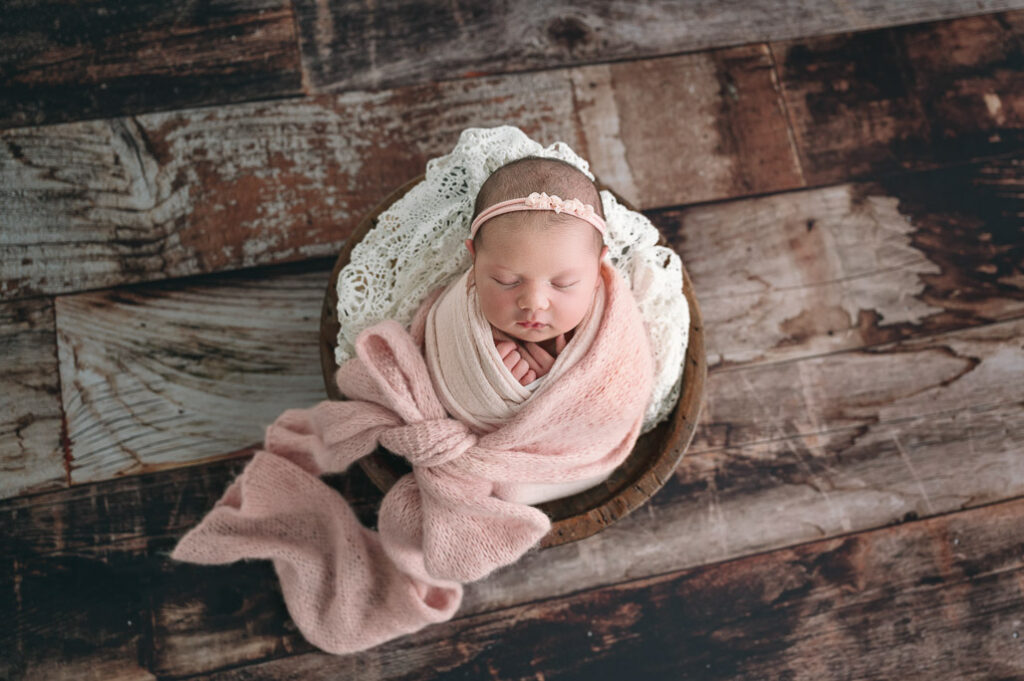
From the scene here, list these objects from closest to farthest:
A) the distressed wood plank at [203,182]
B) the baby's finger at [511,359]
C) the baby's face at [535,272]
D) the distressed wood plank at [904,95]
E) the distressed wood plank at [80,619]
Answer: the baby's face at [535,272] → the baby's finger at [511,359] → the distressed wood plank at [80,619] → the distressed wood plank at [203,182] → the distressed wood plank at [904,95]

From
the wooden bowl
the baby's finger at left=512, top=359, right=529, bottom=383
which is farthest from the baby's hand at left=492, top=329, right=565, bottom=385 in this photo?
the wooden bowl

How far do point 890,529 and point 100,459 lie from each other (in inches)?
63.5

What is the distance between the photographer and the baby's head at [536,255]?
0.94 meters

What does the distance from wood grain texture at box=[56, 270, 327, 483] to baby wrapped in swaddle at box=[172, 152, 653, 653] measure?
294 mm

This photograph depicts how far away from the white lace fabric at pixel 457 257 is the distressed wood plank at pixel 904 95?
2.11 feet

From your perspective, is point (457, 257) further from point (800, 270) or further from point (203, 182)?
point (800, 270)

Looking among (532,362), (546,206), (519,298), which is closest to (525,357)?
(532,362)

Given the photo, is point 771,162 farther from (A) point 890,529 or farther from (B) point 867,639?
(B) point 867,639

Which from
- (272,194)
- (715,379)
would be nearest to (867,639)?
(715,379)

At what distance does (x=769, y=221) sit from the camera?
4.91ft

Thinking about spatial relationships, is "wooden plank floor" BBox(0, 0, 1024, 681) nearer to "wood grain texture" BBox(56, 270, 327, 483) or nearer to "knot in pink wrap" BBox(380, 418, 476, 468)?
"wood grain texture" BBox(56, 270, 327, 483)

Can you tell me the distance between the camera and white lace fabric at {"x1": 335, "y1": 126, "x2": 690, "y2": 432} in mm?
1098

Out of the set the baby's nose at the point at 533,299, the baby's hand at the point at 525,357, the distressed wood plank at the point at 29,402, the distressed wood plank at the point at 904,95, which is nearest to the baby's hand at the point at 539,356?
the baby's hand at the point at 525,357

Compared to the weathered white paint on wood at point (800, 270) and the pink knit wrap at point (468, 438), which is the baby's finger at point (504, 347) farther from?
the weathered white paint on wood at point (800, 270)
